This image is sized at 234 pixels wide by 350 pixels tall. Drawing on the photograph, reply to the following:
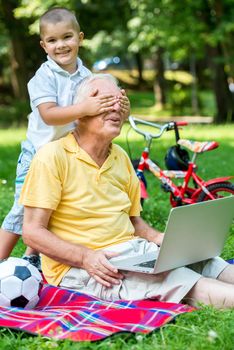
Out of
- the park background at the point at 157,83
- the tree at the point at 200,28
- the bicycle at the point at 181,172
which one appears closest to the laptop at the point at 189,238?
the park background at the point at 157,83

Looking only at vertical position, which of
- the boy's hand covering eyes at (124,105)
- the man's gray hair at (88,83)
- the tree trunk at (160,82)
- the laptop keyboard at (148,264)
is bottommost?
A: the tree trunk at (160,82)

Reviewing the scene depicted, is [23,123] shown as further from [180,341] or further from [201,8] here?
[180,341]

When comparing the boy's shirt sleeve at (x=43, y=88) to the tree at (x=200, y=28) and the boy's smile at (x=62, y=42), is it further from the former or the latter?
the tree at (x=200, y=28)

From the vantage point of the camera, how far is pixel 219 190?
6484mm

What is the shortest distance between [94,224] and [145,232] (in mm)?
431

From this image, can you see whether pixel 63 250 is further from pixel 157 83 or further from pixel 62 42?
pixel 157 83

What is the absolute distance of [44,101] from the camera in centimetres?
447

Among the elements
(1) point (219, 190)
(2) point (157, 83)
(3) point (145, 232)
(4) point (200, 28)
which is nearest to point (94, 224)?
(3) point (145, 232)

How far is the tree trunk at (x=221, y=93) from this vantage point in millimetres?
20094

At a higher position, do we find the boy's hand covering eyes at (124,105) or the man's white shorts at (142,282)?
the boy's hand covering eyes at (124,105)

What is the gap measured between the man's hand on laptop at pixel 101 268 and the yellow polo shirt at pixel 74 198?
0.51 ft

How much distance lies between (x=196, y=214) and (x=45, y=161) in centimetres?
83

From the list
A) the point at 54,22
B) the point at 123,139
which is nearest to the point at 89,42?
the point at 123,139

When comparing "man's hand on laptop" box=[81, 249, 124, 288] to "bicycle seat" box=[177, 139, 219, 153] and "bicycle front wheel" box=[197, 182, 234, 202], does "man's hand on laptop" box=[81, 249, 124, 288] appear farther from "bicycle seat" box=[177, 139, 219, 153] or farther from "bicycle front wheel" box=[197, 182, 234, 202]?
"bicycle seat" box=[177, 139, 219, 153]
